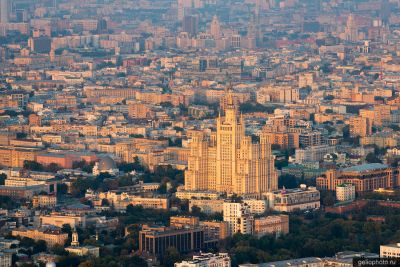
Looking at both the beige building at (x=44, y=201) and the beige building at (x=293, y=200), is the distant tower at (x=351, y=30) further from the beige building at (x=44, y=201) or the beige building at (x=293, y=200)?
the beige building at (x=44, y=201)

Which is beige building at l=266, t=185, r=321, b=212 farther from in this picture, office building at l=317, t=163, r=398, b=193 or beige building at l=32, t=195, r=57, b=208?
beige building at l=32, t=195, r=57, b=208

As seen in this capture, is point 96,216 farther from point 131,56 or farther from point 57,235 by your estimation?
point 131,56

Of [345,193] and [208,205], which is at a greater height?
[208,205]

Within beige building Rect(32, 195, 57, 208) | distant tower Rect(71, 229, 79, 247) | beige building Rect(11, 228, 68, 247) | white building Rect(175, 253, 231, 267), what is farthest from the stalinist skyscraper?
white building Rect(175, 253, 231, 267)

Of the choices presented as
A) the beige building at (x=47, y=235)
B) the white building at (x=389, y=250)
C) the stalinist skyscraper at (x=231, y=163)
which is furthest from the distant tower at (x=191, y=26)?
the white building at (x=389, y=250)

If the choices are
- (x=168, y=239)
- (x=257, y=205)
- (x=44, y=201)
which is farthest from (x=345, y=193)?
(x=168, y=239)

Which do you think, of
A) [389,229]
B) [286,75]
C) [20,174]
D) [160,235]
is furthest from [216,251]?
[286,75]

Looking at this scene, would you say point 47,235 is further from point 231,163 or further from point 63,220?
point 231,163
